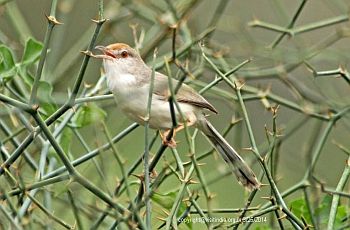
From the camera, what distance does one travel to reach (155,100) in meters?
3.35

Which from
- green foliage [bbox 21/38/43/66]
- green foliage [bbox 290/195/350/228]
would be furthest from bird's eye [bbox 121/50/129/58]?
→ green foliage [bbox 290/195/350/228]

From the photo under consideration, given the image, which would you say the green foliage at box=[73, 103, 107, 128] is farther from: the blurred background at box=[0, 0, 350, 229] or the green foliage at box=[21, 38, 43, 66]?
the green foliage at box=[21, 38, 43, 66]

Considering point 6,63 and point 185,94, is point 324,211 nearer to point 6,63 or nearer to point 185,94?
point 185,94

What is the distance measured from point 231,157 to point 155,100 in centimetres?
41

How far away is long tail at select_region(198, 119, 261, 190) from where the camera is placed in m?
3.16

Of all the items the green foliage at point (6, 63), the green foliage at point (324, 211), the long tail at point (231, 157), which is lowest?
the green foliage at point (324, 211)

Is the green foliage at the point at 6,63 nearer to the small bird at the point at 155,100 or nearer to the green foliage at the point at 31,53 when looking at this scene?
the green foliage at the point at 31,53

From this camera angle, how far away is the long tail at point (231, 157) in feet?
10.4

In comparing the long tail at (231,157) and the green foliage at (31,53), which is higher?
the green foliage at (31,53)

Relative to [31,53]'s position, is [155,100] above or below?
below

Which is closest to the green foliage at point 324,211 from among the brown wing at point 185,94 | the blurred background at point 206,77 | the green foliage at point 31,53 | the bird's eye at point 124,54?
the blurred background at point 206,77

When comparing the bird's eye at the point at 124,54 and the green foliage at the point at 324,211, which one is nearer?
the green foliage at the point at 324,211

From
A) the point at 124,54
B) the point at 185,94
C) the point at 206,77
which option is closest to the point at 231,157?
the point at 185,94

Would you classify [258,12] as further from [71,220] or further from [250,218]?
[250,218]
